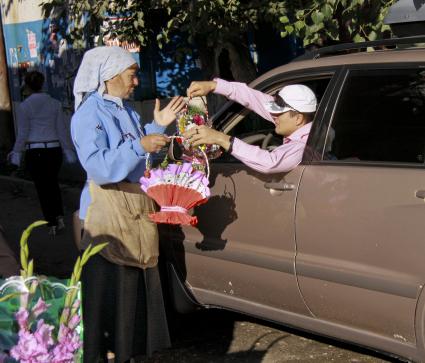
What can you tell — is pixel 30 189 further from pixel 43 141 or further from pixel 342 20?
pixel 342 20

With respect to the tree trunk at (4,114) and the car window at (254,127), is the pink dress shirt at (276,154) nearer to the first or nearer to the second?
the car window at (254,127)

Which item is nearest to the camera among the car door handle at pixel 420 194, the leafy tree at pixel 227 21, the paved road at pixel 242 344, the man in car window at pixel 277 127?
the car door handle at pixel 420 194

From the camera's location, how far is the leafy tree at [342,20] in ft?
18.3

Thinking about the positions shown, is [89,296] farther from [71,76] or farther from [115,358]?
[71,76]

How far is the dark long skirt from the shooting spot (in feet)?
13.0

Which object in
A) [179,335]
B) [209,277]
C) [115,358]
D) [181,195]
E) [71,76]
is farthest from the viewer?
[71,76]

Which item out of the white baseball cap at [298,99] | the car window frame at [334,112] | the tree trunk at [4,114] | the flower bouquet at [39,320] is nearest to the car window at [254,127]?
the white baseball cap at [298,99]

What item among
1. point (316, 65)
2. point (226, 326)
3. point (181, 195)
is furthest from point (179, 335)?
point (316, 65)

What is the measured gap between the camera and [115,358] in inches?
159

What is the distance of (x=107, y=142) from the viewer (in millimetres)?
3754

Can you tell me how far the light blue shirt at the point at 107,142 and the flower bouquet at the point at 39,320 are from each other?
981mm

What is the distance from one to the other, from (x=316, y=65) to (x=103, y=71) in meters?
1.20

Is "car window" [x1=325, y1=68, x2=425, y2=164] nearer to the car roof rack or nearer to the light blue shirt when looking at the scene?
the car roof rack

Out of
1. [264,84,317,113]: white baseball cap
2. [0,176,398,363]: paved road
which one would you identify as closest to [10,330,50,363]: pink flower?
[264,84,317,113]: white baseball cap
